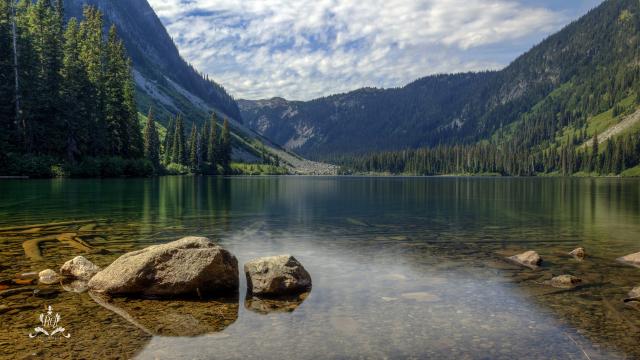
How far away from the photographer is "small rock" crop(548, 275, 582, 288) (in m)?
16.3

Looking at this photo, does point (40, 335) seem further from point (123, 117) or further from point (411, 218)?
point (123, 117)

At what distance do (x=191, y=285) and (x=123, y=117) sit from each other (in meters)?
114

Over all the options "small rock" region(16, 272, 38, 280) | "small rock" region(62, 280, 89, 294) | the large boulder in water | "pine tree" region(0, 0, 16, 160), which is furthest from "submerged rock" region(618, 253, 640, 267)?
"pine tree" region(0, 0, 16, 160)

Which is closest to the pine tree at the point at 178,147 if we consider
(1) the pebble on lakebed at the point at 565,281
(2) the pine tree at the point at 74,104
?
(2) the pine tree at the point at 74,104

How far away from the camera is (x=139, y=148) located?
122750mm

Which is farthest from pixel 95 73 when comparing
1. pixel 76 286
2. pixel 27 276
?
pixel 76 286

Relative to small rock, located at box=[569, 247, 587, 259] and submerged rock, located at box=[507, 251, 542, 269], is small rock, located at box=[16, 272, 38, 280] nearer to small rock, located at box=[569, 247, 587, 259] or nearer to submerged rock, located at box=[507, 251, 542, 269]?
submerged rock, located at box=[507, 251, 542, 269]

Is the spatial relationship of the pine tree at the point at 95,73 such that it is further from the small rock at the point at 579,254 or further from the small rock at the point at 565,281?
the small rock at the point at 565,281

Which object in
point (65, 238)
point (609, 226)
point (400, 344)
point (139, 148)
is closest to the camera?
point (400, 344)

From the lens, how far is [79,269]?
52.6ft

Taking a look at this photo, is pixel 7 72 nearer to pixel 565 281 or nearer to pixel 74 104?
pixel 74 104

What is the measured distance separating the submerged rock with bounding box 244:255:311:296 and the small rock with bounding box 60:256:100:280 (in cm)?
549

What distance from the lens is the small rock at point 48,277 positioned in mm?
15436

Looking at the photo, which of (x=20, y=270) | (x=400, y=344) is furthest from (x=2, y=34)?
(x=400, y=344)
